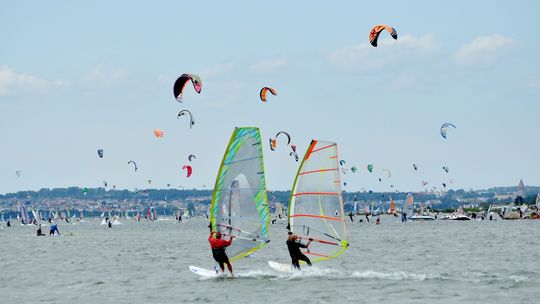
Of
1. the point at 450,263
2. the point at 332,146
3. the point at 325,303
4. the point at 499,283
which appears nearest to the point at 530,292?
the point at 499,283

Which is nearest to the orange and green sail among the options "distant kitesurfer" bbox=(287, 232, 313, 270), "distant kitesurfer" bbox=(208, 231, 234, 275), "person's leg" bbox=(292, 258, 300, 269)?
"distant kitesurfer" bbox=(287, 232, 313, 270)

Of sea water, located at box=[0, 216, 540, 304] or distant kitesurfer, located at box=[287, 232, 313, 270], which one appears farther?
distant kitesurfer, located at box=[287, 232, 313, 270]

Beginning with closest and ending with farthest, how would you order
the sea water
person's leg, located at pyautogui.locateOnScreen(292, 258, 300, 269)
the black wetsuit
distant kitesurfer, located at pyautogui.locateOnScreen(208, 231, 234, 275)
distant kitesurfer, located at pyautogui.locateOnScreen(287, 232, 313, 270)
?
the sea water < distant kitesurfer, located at pyautogui.locateOnScreen(208, 231, 234, 275) < distant kitesurfer, located at pyautogui.locateOnScreen(287, 232, 313, 270) < the black wetsuit < person's leg, located at pyautogui.locateOnScreen(292, 258, 300, 269)

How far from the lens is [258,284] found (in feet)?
79.6

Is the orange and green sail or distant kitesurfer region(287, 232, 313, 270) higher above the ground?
the orange and green sail

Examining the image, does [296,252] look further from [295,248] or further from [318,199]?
[318,199]

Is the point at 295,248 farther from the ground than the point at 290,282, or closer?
farther from the ground

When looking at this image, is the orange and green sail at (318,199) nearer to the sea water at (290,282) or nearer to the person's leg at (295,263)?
the person's leg at (295,263)

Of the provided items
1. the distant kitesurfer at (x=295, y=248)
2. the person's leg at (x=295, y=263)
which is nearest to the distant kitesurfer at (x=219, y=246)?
the distant kitesurfer at (x=295, y=248)

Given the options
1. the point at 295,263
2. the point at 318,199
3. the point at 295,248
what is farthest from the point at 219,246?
the point at 318,199

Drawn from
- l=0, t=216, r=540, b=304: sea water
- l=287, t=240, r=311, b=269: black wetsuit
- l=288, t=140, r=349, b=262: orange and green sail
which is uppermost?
l=288, t=140, r=349, b=262: orange and green sail

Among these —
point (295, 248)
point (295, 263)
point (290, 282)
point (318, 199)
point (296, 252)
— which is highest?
point (318, 199)

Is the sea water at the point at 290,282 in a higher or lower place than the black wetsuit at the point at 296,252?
lower

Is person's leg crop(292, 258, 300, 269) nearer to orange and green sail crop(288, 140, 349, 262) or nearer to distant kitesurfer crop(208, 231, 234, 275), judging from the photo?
orange and green sail crop(288, 140, 349, 262)
